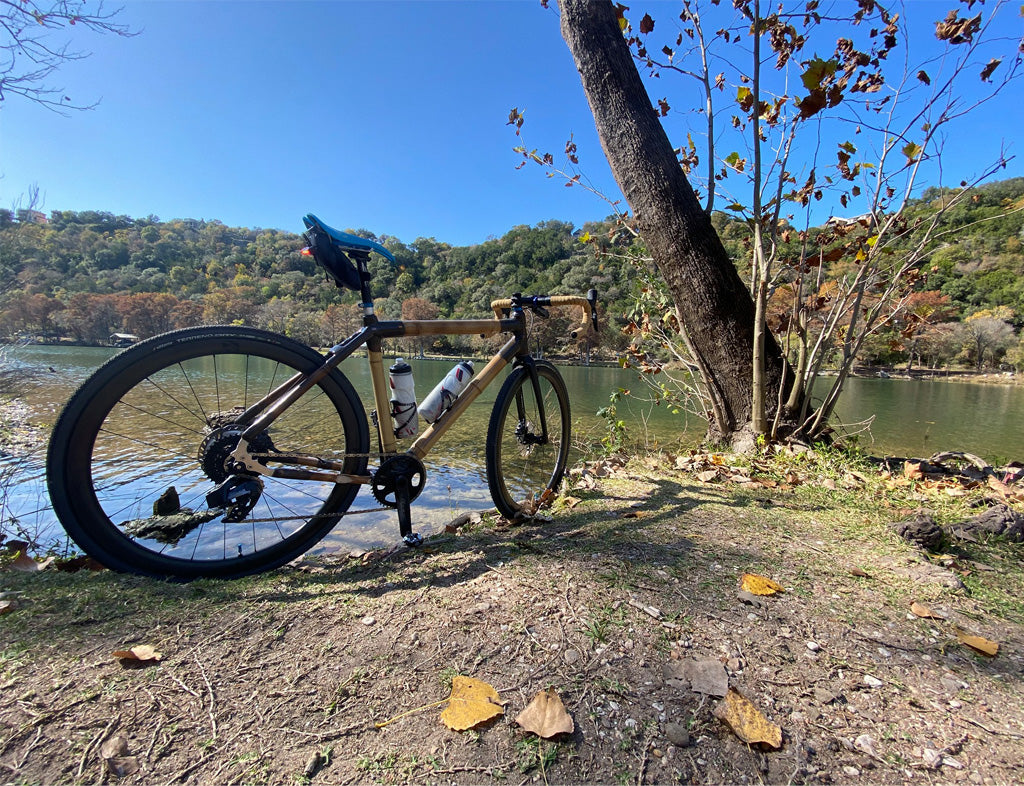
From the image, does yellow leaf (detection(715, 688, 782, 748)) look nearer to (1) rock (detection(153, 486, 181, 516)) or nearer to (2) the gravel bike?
(2) the gravel bike

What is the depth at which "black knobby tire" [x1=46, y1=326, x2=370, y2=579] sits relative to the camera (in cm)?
154

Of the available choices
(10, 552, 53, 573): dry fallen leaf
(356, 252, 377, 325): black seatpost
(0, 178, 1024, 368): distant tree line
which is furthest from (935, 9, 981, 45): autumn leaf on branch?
(10, 552, 53, 573): dry fallen leaf

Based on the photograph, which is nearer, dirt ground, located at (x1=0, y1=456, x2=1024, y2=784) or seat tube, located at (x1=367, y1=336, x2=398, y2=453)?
dirt ground, located at (x1=0, y1=456, x2=1024, y2=784)

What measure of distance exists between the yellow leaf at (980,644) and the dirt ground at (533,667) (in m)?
0.02

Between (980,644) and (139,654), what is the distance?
2.42 metres

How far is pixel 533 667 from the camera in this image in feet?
3.76

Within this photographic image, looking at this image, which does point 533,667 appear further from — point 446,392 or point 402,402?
point 446,392

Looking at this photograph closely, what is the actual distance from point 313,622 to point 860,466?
3.96 metres

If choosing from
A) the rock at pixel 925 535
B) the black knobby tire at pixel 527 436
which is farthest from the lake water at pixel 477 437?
the rock at pixel 925 535

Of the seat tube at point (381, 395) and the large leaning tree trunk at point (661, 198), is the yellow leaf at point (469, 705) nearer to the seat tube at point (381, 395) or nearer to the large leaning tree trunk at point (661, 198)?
the seat tube at point (381, 395)

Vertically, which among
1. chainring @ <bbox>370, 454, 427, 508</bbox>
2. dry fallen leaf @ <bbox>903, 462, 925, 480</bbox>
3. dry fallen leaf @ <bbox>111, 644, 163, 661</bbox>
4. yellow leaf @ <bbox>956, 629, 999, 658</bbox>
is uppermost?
chainring @ <bbox>370, 454, 427, 508</bbox>

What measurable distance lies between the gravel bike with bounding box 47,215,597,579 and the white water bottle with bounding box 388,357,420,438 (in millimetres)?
44

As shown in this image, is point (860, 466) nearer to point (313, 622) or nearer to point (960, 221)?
point (960, 221)

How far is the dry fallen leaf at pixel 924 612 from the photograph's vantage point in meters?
1.43
